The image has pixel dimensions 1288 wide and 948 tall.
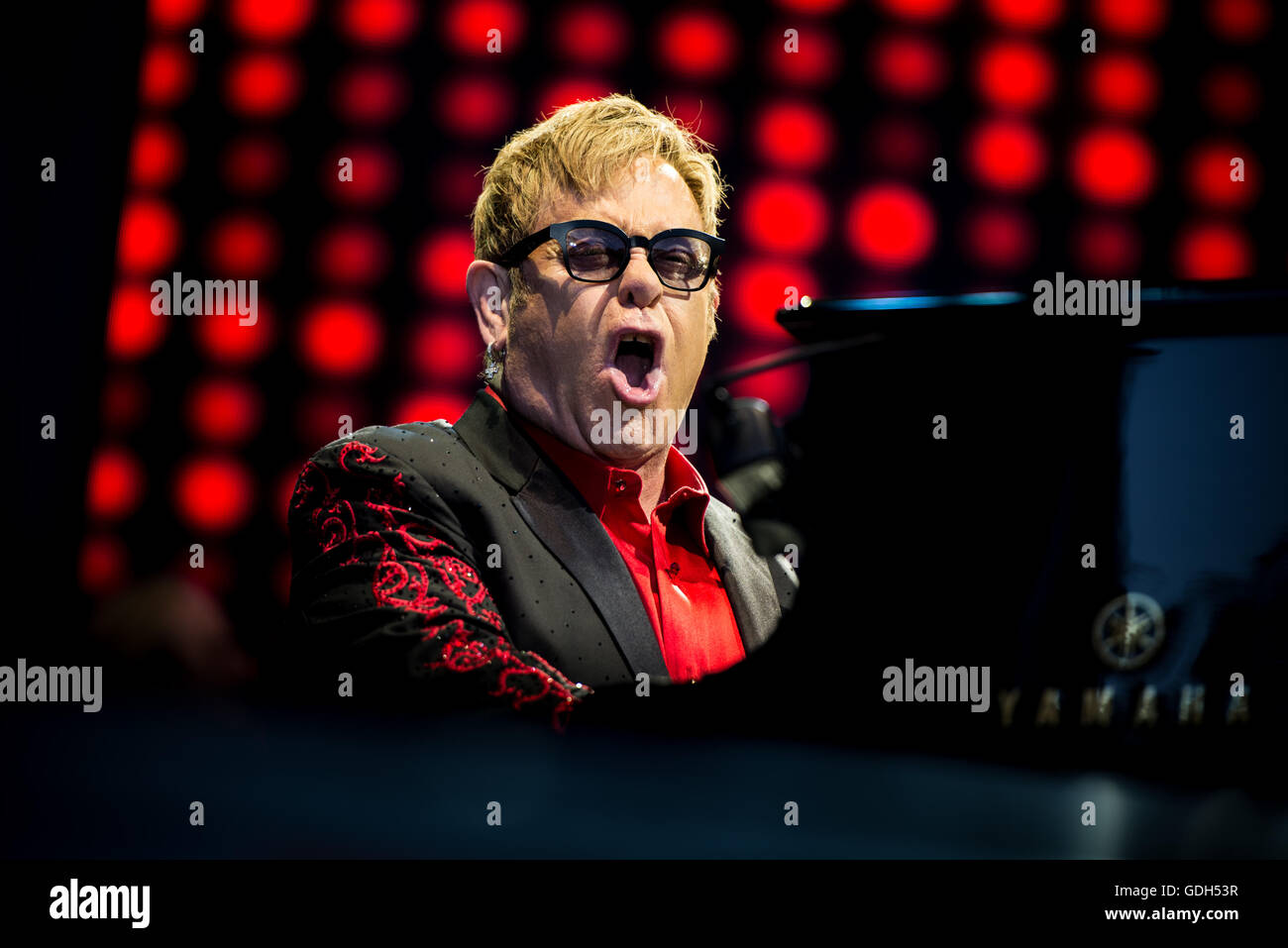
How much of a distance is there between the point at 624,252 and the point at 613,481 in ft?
1.08

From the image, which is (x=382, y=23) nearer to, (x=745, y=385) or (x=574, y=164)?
(x=574, y=164)

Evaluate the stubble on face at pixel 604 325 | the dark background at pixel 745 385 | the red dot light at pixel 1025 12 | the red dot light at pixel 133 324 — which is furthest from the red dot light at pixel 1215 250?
the red dot light at pixel 133 324

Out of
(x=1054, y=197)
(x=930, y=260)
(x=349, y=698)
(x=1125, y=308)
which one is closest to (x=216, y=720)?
(x=349, y=698)

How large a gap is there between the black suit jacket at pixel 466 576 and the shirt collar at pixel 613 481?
2 centimetres

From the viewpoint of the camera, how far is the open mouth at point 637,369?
173 centimetres

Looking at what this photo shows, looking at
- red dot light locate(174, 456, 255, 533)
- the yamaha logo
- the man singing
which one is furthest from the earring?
the yamaha logo

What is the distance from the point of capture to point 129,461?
2.32 m

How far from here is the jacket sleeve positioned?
151 cm

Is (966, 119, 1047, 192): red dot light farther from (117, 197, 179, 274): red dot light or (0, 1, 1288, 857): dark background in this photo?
(117, 197, 179, 274): red dot light

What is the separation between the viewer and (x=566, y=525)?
168cm

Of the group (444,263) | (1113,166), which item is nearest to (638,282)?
(444,263)

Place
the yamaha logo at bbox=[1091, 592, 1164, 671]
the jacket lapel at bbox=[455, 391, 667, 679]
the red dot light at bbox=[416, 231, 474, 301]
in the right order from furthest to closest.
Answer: the red dot light at bbox=[416, 231, 474, 301]
the jacket lapel at bbox=[455, 391, 667, 679]
the yamaha logo at bbox=[1091, 592, 1164, 671]

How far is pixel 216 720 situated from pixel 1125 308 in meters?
1.33

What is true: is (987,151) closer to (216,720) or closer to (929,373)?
(929,373)
